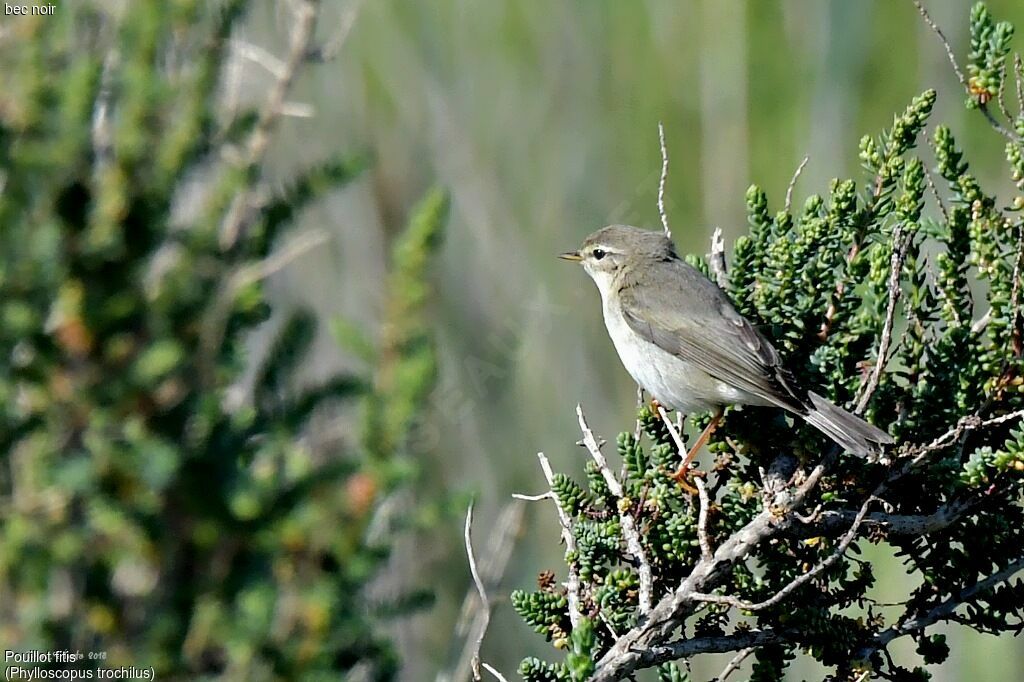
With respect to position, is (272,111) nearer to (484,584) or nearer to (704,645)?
(484,584)

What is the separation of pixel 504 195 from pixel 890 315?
2.94m

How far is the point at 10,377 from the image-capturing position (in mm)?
1412

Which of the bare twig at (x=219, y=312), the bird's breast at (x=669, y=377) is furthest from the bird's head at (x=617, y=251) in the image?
the bare twig at (x=219, y=312)

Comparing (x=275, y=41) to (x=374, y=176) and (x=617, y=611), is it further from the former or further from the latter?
(x=617, y=611)

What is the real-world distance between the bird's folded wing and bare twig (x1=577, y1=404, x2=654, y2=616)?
59 cm

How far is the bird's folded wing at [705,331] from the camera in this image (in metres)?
2.95

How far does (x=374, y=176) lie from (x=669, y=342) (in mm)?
1624

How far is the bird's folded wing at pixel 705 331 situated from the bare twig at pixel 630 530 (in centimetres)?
59

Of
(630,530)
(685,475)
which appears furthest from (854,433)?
(630,530)

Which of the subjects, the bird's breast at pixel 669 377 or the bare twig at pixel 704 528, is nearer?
the bare twig at pixel 704 528

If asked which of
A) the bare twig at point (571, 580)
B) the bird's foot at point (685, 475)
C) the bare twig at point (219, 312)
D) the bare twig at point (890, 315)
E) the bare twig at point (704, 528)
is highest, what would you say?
the bare twig at point (890, 315)

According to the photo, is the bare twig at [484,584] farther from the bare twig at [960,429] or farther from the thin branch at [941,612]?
the bare twig at [960,429]

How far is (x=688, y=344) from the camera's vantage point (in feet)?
12.4

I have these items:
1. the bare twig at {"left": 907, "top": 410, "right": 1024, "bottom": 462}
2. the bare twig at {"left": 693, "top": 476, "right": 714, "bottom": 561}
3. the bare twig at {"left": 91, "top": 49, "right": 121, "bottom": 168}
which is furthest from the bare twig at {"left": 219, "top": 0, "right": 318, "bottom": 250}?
the bare twig at {"left": 907, "top": 410, "right": 1024, "bottom": 462}
